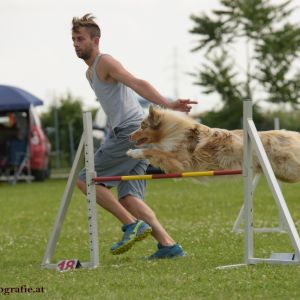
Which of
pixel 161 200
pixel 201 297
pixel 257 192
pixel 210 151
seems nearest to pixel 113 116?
pixel 210 151

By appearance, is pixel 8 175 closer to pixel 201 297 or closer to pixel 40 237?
pixel 40 237

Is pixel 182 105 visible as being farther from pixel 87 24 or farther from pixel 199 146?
pixel 87 24

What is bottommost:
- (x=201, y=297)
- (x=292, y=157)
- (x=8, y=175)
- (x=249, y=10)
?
(x=8, y=175)

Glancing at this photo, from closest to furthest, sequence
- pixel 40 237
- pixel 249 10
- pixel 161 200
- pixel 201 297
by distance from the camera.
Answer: pixel 201 297
pixel 40 237
pixel 161 200
pixel 249 10

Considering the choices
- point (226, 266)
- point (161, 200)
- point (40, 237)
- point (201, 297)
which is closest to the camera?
point (201, 297)

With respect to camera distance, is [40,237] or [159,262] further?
[40,237]

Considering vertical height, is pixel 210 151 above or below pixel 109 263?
above

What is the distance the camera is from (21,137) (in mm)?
21938

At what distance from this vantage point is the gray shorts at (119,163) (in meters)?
6.41

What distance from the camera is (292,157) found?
6215 mm

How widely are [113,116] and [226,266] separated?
144 cm

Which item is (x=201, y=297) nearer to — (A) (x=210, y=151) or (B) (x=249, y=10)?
(A) (x=210, y=151)

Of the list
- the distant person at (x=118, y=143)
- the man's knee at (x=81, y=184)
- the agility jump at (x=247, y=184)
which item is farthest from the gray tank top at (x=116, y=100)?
the man's knee at (x=81, y=184)

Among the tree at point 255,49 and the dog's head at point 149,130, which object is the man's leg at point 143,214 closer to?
the dog's head at point 149,130
